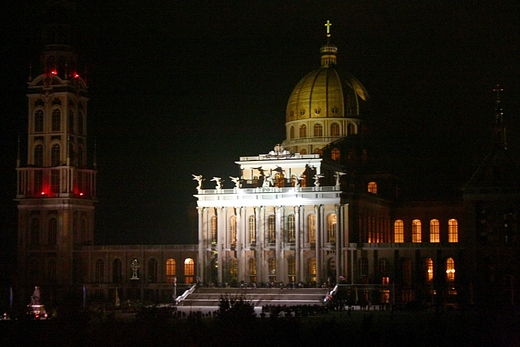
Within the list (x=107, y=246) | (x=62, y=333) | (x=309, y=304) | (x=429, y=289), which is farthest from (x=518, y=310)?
(x=107, y=246)

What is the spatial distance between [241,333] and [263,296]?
48.3m

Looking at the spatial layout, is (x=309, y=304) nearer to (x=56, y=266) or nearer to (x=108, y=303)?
(x=108, y=303)

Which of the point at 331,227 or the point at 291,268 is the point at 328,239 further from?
the point at 291,268

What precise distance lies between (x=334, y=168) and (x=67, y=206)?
28457mm

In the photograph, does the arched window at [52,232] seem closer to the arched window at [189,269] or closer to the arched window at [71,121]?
the arched window at [71,121]

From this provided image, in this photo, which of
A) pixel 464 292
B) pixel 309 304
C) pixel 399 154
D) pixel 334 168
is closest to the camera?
pixel 309 304

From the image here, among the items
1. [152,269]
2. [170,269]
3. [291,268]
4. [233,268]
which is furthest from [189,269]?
[291,268]

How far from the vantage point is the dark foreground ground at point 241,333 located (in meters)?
79.6

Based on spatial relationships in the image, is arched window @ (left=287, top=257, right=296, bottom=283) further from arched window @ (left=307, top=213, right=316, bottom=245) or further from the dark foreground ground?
the dark foreground ground

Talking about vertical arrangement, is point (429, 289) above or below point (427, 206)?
below

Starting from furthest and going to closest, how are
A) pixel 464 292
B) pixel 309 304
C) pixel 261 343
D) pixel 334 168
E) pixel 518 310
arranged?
pixel 334 168 → pixel 464 292 → pixel 309 304 → pixel 518 310 → pixel 261 343

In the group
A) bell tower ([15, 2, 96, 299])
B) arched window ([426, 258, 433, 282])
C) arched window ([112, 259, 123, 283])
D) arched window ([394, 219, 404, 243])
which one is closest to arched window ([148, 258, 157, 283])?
arched window ([112, 259, 123, 283])

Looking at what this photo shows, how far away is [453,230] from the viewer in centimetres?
15250

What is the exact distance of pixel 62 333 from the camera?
83312 mm
